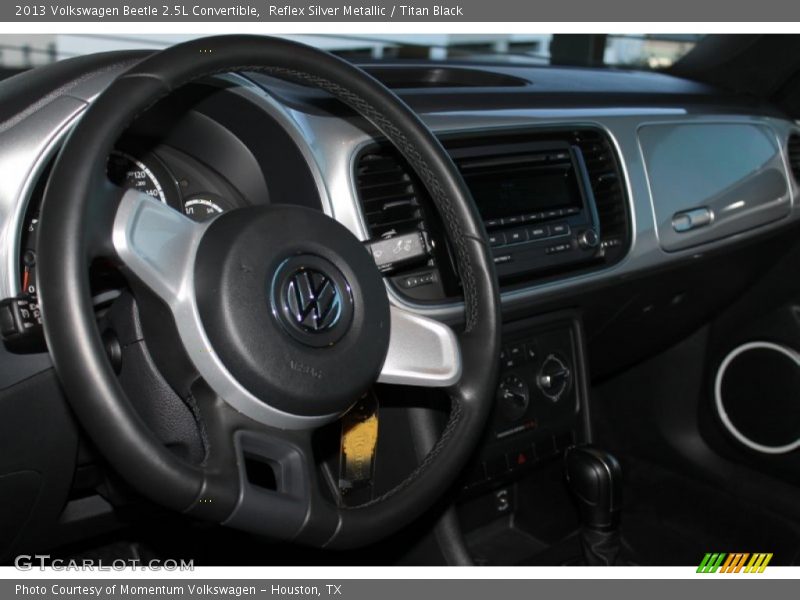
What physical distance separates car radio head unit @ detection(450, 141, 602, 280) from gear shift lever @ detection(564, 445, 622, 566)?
0.38 metres

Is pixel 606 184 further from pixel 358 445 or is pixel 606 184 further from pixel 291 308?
pixel 291 308

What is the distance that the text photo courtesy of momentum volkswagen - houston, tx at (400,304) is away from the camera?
101 centimetres

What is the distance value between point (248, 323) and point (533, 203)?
0.77 meters

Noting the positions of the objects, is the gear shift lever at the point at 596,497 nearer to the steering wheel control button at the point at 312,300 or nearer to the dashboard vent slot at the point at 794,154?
the steering wheel control button at the point at 312,300

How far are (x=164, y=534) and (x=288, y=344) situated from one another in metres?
0.91

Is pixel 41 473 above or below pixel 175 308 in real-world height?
below

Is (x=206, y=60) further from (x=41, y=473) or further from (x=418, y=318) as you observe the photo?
(x=41, y=473)

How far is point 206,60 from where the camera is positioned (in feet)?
3.31

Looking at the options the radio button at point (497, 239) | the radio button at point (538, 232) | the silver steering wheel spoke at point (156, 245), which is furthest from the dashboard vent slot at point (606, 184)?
the silver steering wheel spoke at point (156, 245)

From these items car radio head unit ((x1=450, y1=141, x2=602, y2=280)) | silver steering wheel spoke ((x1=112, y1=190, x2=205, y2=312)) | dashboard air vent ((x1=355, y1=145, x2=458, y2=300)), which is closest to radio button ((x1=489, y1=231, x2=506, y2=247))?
car radio head unit ((x1=450, y1=141, x2=602, y2=280))

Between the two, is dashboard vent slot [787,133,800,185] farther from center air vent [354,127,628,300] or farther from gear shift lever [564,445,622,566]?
gear shift lever [564,445,622,566]
